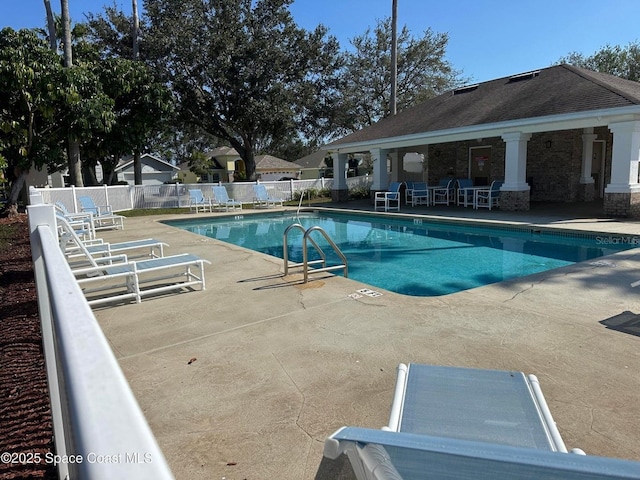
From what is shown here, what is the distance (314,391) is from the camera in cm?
327

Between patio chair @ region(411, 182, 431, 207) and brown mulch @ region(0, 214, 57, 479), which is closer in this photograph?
brown mulch @ region(0, 214, 57, 479)

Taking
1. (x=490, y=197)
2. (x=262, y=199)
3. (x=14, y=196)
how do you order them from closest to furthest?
(x=490, y=197) → (x=14, y=196) → (x=262, y=199)

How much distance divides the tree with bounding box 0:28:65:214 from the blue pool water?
6.73 meters

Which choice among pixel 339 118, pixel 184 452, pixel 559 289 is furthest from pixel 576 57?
pixel 184 452

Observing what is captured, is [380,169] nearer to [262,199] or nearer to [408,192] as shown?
[408,192]

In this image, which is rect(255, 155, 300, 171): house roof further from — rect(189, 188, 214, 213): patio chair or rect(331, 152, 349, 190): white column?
rect(189, 188, 214, 213): patio chair

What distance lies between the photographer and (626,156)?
12.0 metres

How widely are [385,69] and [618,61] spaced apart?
17236 mm

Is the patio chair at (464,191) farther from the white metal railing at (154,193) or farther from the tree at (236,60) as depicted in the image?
the tree at (236,60)

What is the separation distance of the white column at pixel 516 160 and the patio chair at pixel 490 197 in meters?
1.21

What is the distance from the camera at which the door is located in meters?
19.6

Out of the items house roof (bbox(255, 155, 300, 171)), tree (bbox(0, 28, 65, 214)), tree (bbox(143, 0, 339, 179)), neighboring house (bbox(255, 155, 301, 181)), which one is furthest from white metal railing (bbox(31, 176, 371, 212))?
house roof (bbox(255, 155, 300, 171))

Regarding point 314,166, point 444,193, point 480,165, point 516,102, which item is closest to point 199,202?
point 444,193

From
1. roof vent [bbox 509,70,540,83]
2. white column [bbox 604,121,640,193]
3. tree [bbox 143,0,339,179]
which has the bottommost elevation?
white column [bbox 604,121,640,193]
